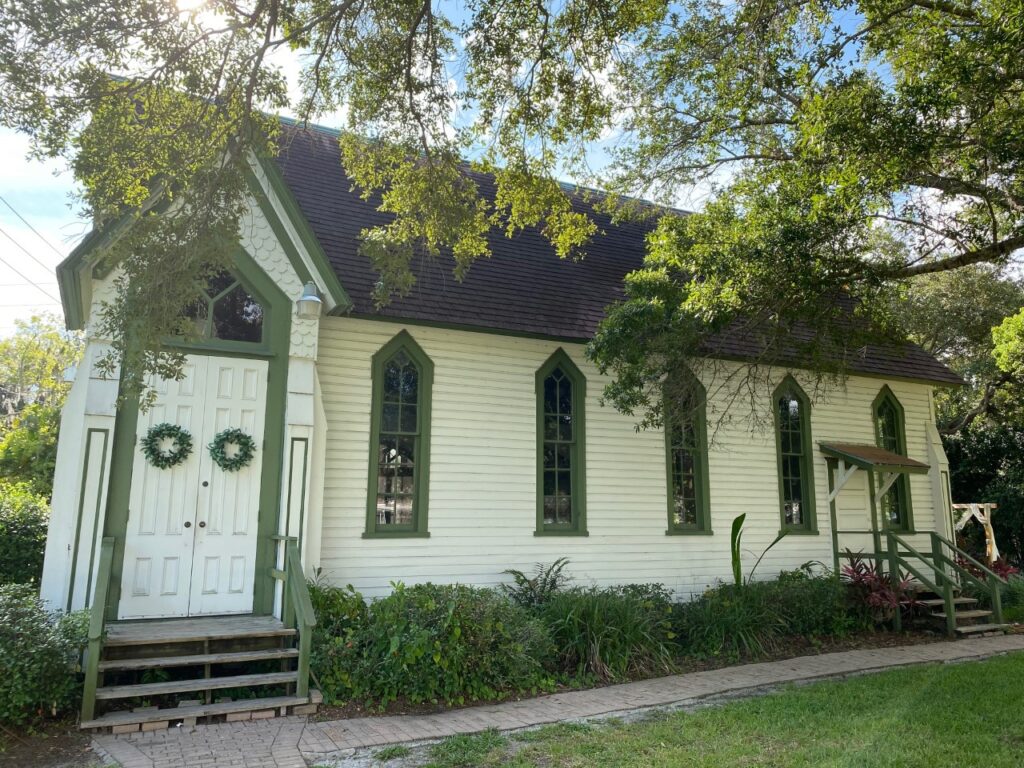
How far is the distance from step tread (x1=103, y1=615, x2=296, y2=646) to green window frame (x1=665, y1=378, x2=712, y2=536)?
22.7 ft

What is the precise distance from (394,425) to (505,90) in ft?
16.1

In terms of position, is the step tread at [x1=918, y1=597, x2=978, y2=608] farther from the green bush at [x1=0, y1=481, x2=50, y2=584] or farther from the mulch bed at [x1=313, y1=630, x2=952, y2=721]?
the green bush at [x1=0, y1=481, x2=50, y2=584]

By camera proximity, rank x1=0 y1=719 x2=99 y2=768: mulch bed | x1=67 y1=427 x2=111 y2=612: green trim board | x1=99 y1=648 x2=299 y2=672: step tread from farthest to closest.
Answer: x1=67 y1=427 x2=111 y2=612: green trim board → x1=99 y1=648 x2=299 y2=672: step tread → x1=0 y1=719 x2=99 y2=768: mulch bed

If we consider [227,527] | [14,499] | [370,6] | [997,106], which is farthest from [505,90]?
[14,499]

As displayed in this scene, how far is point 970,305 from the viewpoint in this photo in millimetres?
24953

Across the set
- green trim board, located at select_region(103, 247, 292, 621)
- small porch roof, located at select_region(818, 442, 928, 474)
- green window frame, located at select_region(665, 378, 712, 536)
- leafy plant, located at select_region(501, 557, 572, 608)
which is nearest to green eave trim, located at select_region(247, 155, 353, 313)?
green trim board, located at select_region(103, 247, 292, 621)

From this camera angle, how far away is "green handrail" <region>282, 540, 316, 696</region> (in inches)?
294

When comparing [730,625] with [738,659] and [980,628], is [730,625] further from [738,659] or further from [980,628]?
[980,628]

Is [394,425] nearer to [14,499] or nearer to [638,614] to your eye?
[638,614]

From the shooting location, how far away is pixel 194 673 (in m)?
7.82

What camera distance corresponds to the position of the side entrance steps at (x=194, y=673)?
6914mm

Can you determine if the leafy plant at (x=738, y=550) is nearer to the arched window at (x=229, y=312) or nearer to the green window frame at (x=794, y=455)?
the green window frame at (x=794, y=455)

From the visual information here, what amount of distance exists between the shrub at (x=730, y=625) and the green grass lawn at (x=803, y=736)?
2.08m

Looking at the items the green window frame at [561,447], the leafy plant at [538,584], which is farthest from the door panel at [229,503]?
the green window frame at [561,447]
